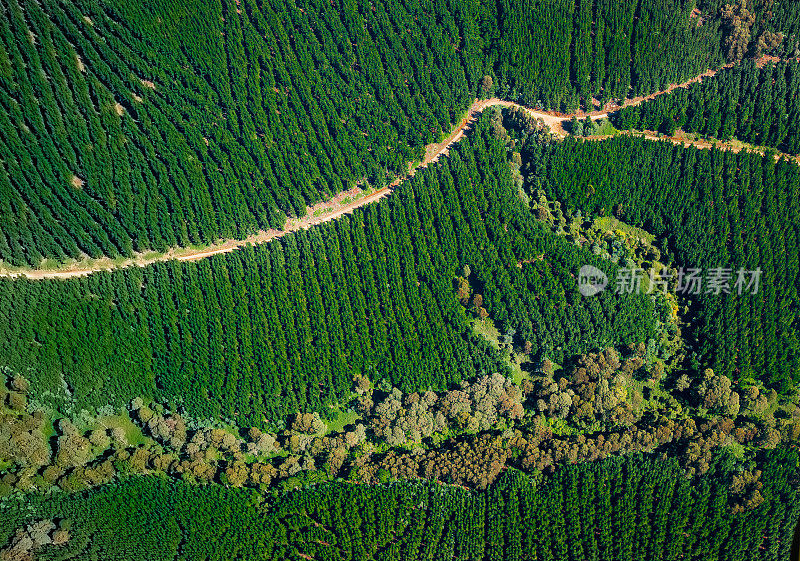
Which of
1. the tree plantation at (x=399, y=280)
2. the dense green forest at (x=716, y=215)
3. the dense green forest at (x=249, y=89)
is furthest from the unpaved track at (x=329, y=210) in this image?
the dense green forest at (x=716, y=215)

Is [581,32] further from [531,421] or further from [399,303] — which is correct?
[531,421]

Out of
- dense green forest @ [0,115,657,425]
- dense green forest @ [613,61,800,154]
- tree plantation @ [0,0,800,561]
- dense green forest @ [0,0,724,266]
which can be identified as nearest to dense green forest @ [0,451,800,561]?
tree plantation @ [0,0,800,561]

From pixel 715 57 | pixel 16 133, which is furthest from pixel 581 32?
pixel 16 133

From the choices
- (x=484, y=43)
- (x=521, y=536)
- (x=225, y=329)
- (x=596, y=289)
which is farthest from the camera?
(x=484, y=43)

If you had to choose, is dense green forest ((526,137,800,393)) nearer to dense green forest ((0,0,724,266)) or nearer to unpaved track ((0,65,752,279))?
unpaved track ((0,65,752,279))

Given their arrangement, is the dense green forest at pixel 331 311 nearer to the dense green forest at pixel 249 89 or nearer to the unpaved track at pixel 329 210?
the unpaved track at pixel 329 210

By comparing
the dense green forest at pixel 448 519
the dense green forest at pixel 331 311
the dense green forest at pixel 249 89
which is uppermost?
the dense green forest at pixel 249 89
